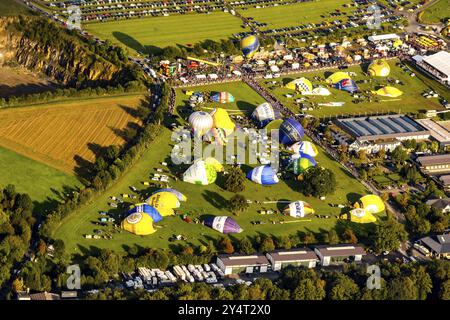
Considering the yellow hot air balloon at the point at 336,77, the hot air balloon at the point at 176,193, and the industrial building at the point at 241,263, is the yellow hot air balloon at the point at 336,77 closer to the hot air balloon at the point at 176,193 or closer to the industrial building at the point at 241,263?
the hot air balloon at the point at 176,193

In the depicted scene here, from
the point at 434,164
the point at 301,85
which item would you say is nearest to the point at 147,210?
the point at 434,164

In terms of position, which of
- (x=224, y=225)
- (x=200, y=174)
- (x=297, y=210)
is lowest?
(x=297, y=210)

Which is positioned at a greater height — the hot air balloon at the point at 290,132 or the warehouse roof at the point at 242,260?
the hot air balloon at the point at 290,132

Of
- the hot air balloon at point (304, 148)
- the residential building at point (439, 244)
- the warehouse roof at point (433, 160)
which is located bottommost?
the residential building at point (439, 244)

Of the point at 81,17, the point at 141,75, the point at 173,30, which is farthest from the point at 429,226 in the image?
the point at 81,17

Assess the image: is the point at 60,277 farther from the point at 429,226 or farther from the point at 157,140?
the point at 429,226

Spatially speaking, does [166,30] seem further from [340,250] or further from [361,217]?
[340,250]

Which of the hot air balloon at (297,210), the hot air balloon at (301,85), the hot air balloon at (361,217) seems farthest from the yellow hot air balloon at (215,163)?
the hot air balloon at (301,85)
